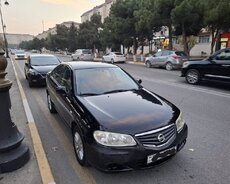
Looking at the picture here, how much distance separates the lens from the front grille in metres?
3.24

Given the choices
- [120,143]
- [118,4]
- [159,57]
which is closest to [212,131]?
[120,143]

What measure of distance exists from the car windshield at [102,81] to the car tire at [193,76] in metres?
6.91

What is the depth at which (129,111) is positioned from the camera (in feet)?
12.1

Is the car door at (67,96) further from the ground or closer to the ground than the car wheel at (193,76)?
further from the ground

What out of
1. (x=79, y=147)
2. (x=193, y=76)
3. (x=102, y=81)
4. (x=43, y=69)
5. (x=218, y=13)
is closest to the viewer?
(x=79, y=147)

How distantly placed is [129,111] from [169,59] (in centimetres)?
1575

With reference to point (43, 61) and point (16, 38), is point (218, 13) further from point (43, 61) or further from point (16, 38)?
point (16, 38)

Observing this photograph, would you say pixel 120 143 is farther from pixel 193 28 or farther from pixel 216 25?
pixel 193 28

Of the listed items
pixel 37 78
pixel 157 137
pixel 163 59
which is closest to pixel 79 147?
pixel 157 137

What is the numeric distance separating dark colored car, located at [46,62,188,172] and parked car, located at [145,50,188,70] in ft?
46.7

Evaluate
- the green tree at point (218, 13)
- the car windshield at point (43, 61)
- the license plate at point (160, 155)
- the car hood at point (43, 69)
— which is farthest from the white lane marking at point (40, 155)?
the green tree at point (218, 13)

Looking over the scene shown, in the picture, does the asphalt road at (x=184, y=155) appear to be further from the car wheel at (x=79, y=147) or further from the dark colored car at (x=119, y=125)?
the dark colored car at (x=119, y=125)

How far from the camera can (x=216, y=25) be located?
18484 mm

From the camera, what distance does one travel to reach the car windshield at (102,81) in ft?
14.9
